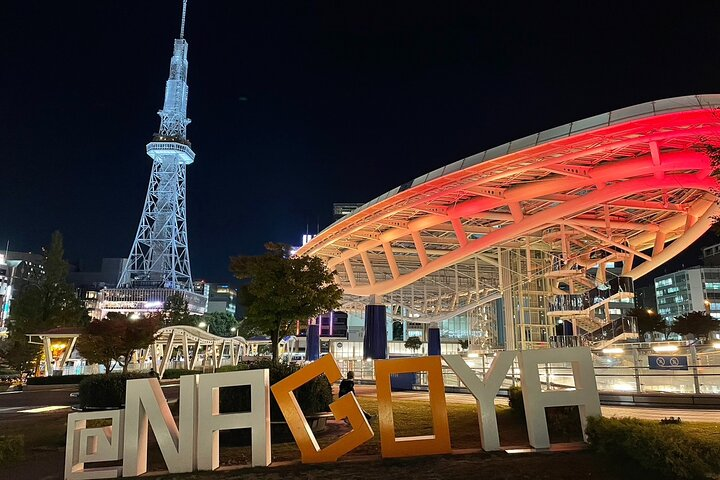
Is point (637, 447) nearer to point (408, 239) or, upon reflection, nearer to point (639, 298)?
point (408, 239)

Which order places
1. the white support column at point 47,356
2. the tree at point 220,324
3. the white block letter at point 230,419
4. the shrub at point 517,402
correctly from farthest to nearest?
1. the tree at point 220,324
2. the white support column at point 47,356
3. the shrub at point 517,402
4. the white block letter at point 230,419

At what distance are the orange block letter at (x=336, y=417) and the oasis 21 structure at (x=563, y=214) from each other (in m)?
8.20

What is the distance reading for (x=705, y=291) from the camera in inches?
4090

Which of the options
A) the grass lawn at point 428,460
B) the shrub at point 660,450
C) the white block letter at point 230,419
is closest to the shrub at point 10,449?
the grass lawn at point 428,460

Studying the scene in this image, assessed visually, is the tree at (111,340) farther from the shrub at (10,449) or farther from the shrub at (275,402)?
the shrub at (10,449)

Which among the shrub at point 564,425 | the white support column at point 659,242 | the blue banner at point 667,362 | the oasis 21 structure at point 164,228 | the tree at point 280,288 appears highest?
the oasis 21 structure at point 164,228

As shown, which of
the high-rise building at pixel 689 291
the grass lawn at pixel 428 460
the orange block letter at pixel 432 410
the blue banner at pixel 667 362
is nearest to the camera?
the grass lawn at pixel 428 460

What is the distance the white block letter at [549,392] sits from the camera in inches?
389

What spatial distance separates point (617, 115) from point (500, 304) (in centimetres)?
4609

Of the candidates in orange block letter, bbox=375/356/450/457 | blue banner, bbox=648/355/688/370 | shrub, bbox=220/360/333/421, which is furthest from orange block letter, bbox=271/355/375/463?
blue banner, bbox=648/355/688/370

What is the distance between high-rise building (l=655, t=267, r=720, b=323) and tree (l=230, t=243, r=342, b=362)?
97334 millimetres

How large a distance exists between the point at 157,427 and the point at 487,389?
20.2 ft

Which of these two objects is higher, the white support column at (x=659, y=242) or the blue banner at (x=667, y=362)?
the white support column at (x=659, y=242)

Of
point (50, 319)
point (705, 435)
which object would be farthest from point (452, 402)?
point (50, 319)
